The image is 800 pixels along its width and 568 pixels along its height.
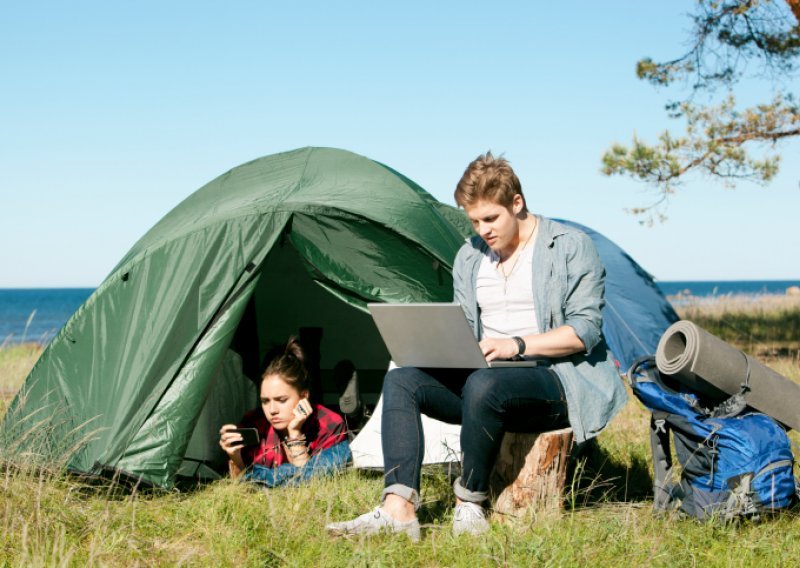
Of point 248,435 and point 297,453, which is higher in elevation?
point 248,435

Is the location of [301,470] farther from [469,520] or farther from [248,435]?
[469,520]

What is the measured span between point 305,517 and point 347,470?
3.10ft

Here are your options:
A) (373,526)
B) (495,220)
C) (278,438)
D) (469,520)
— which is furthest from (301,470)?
(495,220)

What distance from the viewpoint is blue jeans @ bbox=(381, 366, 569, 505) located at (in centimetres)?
320

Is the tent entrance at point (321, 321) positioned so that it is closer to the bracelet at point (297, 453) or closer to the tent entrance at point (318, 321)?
the tent entrance at point (318, 321)

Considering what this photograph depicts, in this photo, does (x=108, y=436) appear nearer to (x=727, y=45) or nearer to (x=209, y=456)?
(x=209, y=456)

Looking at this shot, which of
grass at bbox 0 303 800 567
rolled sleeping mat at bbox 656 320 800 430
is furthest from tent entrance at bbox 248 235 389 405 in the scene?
rolled sleeping mat at bbox 656 320 800 430

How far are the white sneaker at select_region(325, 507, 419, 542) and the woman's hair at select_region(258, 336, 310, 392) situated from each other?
1415mm

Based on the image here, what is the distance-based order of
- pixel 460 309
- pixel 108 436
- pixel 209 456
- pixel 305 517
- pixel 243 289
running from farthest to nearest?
pixel 209 456 → pixel 243 289 → pixel 108 436 → pixel 305 517 → pixel 460 309

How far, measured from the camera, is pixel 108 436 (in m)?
3.96

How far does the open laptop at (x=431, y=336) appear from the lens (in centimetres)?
319

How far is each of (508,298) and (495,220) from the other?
33cm

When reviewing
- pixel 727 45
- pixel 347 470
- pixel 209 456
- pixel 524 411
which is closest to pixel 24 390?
pixel 209 456

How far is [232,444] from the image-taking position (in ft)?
14.0
